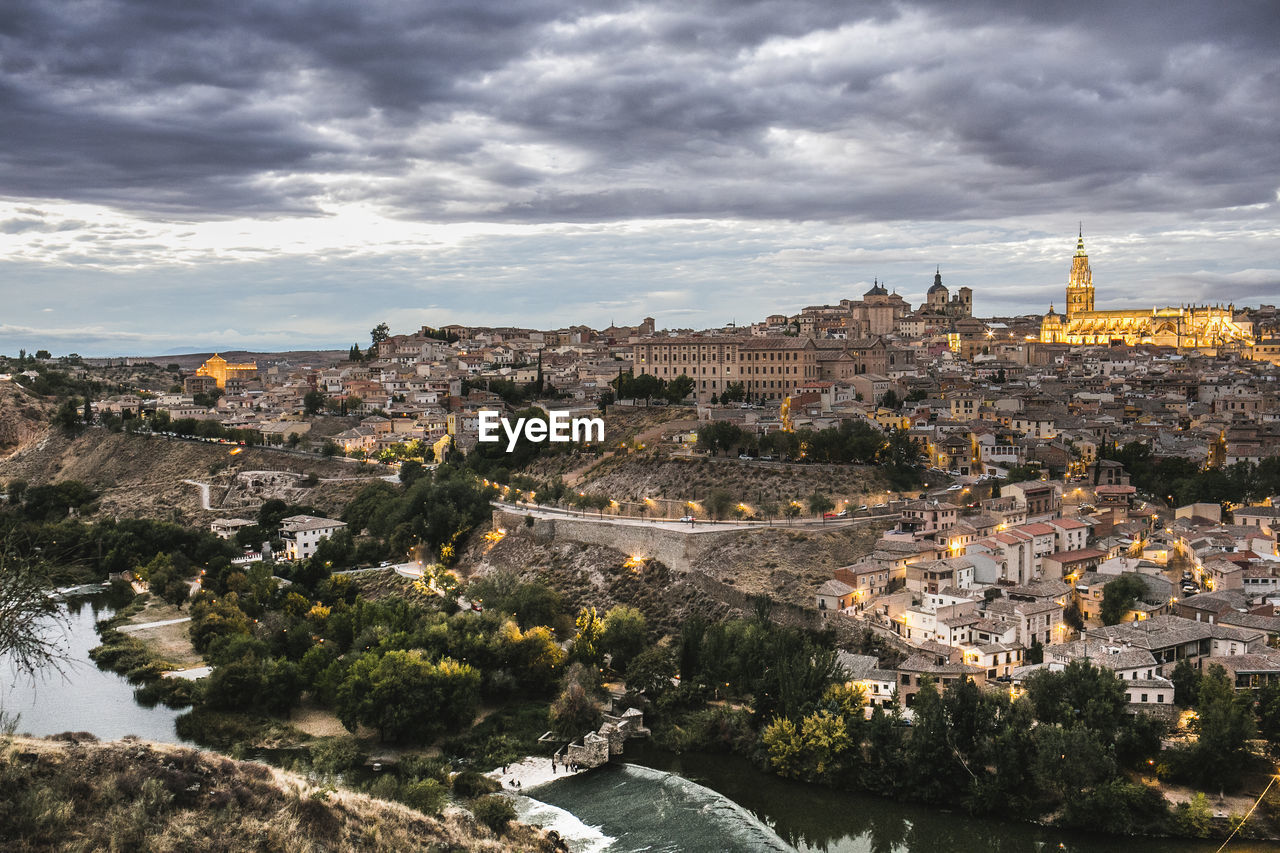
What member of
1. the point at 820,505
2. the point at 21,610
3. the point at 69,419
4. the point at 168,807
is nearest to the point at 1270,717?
the point at 820,505

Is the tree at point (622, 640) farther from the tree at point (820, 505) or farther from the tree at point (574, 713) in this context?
the tree at point (820, 505)

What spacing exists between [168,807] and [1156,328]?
90910 millimetres

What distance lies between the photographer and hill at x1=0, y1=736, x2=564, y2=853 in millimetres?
10367

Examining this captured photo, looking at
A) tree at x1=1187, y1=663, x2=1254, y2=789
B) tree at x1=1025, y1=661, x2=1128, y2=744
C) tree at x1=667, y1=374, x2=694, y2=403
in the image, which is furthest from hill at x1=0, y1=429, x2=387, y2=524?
tree at x1=1187, y1=663, x2=1254, y2=789

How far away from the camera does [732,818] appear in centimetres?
1903

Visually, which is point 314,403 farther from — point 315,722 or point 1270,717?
point 1270,717

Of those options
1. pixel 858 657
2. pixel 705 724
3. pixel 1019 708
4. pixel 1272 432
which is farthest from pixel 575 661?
pixel 1272 432

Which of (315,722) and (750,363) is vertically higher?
(750,363)

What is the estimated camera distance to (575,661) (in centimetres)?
2556

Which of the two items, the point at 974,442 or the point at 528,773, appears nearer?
the point at 528,773

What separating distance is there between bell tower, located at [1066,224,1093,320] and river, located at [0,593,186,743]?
91.6 meters

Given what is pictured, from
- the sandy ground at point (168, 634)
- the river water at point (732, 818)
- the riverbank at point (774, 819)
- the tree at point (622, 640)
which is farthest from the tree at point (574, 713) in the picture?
the sandy ground at point (168, 634)

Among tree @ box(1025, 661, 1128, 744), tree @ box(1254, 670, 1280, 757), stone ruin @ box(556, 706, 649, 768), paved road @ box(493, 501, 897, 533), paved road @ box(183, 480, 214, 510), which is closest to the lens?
tree @ box(1254, 670, 1280, 757)

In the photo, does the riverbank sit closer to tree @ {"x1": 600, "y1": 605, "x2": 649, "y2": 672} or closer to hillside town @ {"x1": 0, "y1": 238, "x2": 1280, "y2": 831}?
hillside town @ {"x1": 0, "y1": 238, "x2": 1280, "y2": 831}
